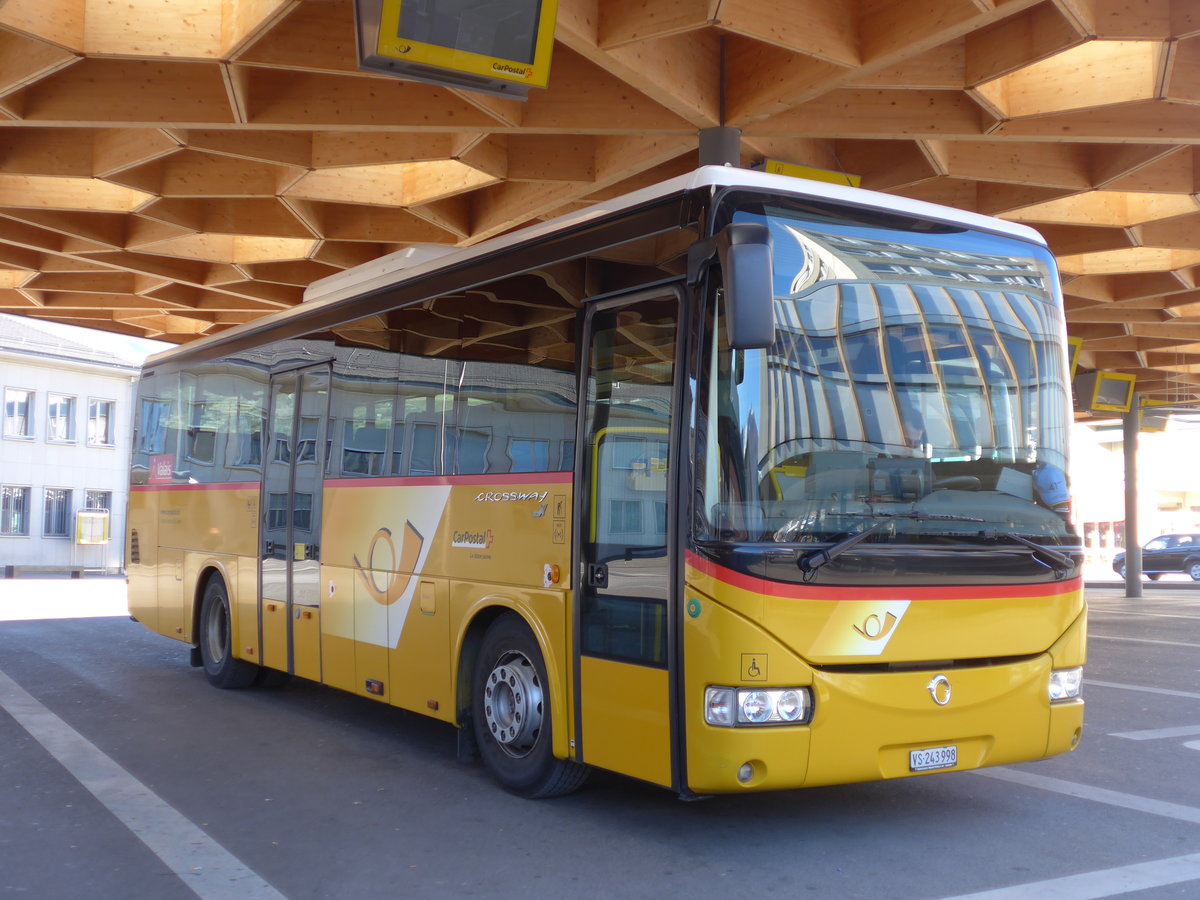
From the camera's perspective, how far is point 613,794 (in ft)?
23.0

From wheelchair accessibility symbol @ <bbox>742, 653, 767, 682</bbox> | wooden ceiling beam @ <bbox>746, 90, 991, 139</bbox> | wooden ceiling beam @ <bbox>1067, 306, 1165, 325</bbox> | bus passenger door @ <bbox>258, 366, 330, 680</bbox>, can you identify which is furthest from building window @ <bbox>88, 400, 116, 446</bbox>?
wheelchair accessibility symbol @ <bbox>742, 653, 767, 682</bbox>

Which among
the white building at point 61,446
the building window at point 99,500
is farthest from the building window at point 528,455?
the building window at point 99,500

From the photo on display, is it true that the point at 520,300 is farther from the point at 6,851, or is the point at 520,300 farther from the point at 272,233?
the point at 272,233

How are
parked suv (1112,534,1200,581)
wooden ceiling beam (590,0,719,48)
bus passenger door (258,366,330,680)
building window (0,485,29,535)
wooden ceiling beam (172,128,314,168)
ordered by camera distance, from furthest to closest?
building window (0,485,29,535) → parked suv (1112,534,1200,581) → wooden ceiling beam (172,128,314,168) → bus passenger door (258,366,330,680) → wooden ceiling beam (590,0,719,48)

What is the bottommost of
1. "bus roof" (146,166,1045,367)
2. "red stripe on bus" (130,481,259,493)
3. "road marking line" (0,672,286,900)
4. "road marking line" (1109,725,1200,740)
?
"road marking line" (0,672,286,900)

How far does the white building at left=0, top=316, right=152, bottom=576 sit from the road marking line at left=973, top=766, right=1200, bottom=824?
146 ft

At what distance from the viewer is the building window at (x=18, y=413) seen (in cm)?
4597

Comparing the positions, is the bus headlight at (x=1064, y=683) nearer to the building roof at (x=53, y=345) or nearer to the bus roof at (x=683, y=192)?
the bus roof at (x=683, y=192)

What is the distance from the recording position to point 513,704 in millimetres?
6957

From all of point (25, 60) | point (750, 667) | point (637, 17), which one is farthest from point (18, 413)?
point (750, 667)

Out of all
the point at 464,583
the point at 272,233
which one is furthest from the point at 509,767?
the point at 272,233

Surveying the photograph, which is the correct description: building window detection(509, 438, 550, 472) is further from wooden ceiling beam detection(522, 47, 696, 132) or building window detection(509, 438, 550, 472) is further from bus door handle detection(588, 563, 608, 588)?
wooden ceiling beam detection(522, 47, 696, 132)

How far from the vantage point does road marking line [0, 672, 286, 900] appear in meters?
5.30

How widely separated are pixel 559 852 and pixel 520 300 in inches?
124
